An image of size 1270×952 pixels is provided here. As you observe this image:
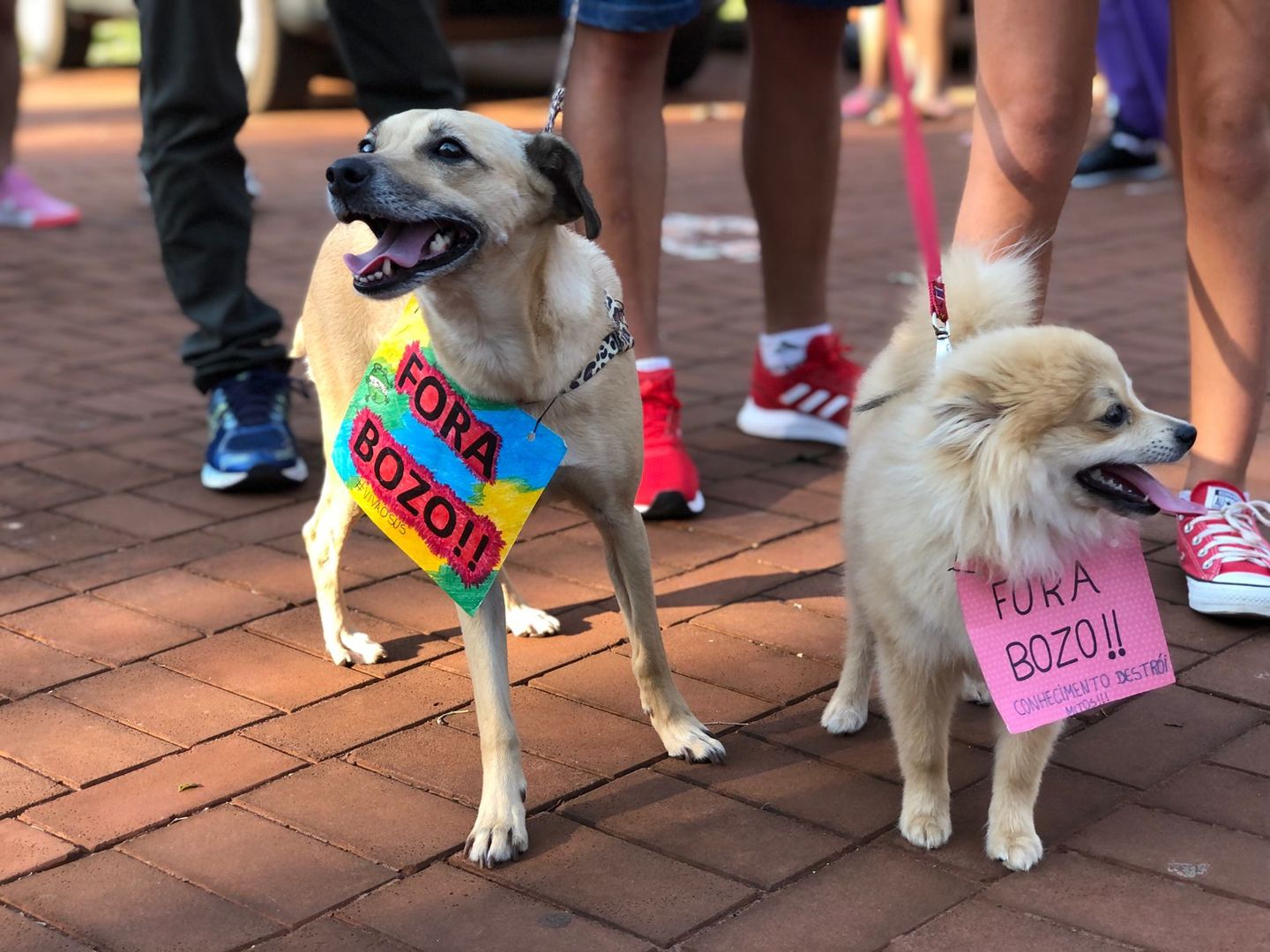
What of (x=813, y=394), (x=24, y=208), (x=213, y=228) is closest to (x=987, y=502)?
(x=813, y=394)

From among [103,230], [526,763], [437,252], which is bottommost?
[103,230]

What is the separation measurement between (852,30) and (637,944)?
38.0ft

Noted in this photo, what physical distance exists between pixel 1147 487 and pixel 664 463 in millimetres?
1713

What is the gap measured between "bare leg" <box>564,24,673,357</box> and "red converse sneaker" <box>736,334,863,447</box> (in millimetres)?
602

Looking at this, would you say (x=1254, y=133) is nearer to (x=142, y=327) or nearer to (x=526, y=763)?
(x=526, y=763)

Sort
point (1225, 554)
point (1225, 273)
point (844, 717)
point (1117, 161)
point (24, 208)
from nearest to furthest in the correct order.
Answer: point (844, 717) < point (1225, 554) < point (1225, 273) < point (24, 208) < point (1117, 161)

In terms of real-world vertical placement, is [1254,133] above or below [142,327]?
above

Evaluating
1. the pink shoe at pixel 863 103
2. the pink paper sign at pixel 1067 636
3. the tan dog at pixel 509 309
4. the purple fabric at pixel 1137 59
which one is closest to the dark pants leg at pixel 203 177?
the tan dog at pixel 509 309

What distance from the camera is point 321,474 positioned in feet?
14.5

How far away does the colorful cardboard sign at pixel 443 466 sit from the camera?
271 cm

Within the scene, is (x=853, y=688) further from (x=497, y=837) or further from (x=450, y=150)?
(x=450, y=150)

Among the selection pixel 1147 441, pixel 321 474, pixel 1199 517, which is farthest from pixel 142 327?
pixel 1147 441

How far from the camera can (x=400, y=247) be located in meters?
2.66

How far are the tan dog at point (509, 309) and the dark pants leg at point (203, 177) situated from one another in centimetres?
144
